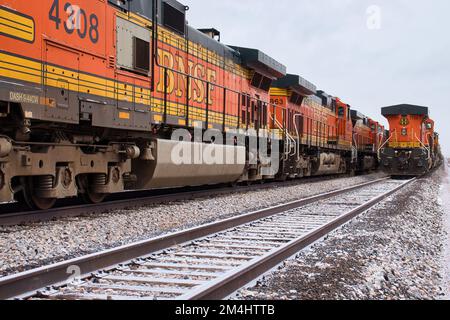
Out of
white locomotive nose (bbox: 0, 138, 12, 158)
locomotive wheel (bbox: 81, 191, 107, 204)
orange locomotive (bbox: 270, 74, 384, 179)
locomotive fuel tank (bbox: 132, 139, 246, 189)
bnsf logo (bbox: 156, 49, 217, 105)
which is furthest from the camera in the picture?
orange locomotive (bbox: 270, 74, 384, 179)

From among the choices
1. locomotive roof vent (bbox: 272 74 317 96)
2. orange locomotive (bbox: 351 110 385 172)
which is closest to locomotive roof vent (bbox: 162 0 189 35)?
locomotive roof vent (bbox: 272 74 317 96)

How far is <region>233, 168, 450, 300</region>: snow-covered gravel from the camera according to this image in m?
3.72

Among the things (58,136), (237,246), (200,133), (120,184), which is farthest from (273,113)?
(237,246)

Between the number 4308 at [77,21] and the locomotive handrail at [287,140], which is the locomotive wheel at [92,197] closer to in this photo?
the number 4308 at [77,21]

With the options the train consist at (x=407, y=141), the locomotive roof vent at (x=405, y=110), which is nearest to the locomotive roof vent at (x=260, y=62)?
the train consist at (x=407, y=141)

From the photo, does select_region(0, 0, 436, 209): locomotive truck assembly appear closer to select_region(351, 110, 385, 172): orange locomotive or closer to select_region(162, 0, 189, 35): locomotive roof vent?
select_region(162, 0, 189, 35): locomotive roof vent

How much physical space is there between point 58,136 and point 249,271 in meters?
4.04

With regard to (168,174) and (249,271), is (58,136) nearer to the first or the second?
(168,174)

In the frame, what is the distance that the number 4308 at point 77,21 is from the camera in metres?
6.16

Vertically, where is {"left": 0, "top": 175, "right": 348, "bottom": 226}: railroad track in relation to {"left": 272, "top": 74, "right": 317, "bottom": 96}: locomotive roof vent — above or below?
below

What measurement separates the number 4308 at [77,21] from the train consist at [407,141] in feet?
65.0

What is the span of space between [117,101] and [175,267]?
12.9 ft

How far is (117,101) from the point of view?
24.7 ft

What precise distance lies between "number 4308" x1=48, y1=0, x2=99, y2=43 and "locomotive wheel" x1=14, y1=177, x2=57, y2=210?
2.13m
